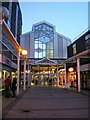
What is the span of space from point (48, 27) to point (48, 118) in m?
33.1

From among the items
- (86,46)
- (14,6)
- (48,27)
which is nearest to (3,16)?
(86,46)

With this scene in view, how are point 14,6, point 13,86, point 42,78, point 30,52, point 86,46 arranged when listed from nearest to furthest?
1. point 13,86
2. point 86,46
3. point 14,6
4. point 42,78
5. point 30,52

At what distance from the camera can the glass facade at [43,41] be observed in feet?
119

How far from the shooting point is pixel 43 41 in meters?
36.4

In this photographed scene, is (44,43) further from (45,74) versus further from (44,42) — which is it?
(45,74)

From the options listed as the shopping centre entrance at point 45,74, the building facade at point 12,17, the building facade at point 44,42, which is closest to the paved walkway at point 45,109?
the building facade at point 12,17

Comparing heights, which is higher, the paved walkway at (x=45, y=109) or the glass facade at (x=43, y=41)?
the glass facade at (x=43, y=41)

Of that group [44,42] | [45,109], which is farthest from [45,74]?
[45,109]

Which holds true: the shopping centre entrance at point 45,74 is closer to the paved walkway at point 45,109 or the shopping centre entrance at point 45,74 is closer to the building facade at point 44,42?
the building facade at point 44,42

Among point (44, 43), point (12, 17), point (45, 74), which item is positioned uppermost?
point (12, 17)

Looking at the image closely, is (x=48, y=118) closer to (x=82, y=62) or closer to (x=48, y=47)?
(x=82, y=62)

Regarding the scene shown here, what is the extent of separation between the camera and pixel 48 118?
625cm

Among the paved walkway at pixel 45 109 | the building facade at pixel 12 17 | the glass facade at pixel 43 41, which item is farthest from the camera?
the glass facade at pixel 43 41

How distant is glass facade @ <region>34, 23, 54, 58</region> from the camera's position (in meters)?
36.2
